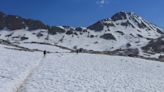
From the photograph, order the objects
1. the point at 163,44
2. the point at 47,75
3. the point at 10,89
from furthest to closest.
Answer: the point at 163,44
the point at 47,75
the point at 10,89

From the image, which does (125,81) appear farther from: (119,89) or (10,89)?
(10,89)

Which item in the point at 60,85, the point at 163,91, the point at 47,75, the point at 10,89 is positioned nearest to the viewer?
the point at 10,89

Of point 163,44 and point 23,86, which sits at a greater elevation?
point 163,44

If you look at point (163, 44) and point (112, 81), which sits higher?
point (163, 44)

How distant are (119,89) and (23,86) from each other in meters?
7.36

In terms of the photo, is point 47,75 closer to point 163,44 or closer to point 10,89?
point 10,89

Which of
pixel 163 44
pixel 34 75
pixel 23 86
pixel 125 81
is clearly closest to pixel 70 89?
pixel 23 86

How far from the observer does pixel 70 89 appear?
2259 cm

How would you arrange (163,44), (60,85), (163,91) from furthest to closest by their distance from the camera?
(163,44)
(163,91)
(60,85)

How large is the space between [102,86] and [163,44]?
15190 centimetres

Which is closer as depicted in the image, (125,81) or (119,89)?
(119,89)

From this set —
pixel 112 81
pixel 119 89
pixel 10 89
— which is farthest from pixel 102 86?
pixel 10 89

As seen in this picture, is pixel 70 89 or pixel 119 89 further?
pixel 119 89

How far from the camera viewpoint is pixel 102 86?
81.9 feet
